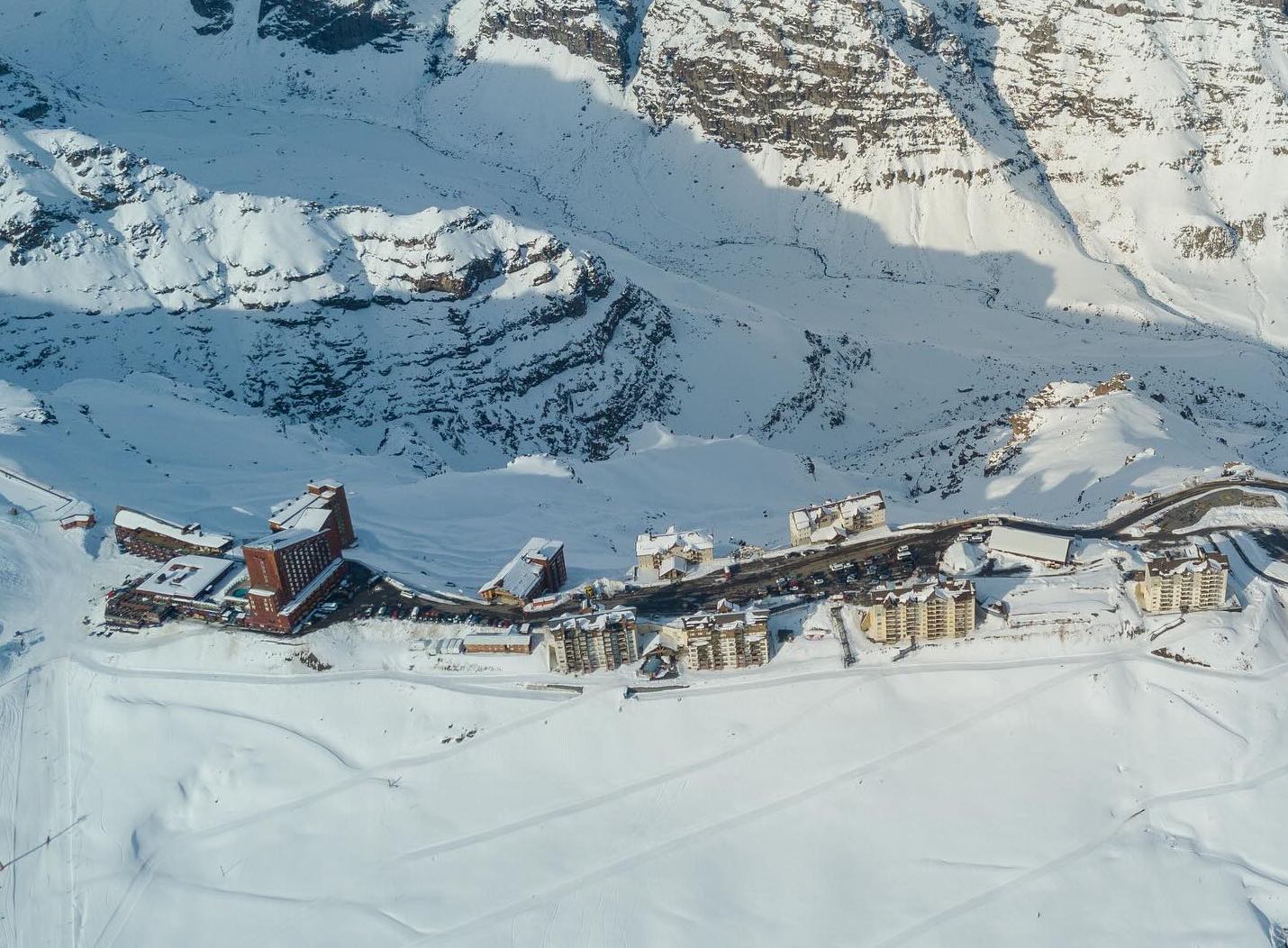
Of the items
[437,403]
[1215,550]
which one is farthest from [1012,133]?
[1215,550]

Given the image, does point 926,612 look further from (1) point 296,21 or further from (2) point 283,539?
(1) point 296,21

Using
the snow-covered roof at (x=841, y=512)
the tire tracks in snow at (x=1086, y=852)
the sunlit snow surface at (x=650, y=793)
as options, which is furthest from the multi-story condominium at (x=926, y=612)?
the tire tracks in snow at (x=1086, y=852)

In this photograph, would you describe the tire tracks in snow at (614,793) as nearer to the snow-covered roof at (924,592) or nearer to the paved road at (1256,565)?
the snow-covered roof at (924,592)

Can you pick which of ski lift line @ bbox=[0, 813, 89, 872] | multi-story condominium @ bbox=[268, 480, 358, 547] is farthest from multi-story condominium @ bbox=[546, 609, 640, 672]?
ski lift line @ bbox=[0, 813, 89, 872]

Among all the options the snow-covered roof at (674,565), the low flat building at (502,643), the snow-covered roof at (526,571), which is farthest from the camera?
the snow-covered roof at (674,565)

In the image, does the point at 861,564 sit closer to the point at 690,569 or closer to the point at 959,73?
the point at 690,569

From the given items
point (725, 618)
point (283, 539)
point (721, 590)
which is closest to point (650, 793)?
point (725, 618)
